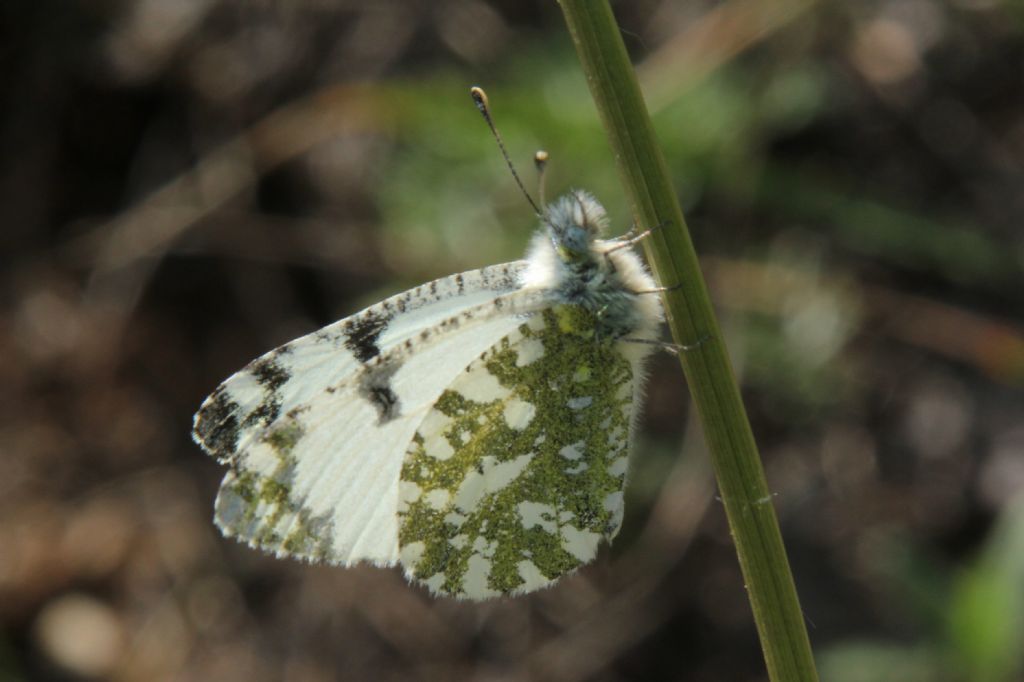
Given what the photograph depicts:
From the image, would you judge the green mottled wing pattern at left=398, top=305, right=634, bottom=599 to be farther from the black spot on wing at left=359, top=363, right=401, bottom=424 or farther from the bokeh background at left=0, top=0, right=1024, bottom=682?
the bokeh background at left=0, top=0, right=1024, bottom=682

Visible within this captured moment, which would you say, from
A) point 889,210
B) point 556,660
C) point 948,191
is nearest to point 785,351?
point 889,210

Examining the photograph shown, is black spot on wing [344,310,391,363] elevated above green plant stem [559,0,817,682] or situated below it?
above

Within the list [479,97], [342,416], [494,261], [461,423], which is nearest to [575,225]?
[479,97]

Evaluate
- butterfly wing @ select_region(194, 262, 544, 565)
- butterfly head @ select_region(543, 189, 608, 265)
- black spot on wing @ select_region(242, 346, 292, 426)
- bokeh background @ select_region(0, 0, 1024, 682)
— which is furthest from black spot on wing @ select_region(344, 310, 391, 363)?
bokeh background @ select_region(0, 0, 1024, 682)

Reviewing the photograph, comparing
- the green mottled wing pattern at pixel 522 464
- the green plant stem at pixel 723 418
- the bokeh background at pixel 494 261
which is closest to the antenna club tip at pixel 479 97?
the green mottled wing pattern at pixel 522 464

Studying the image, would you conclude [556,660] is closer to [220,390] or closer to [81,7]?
[220,390]

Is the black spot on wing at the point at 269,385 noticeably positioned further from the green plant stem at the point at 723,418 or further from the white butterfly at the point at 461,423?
the green plant stem at the point at 723,418

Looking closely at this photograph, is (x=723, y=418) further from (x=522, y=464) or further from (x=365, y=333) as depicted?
(x=365, y=333)
